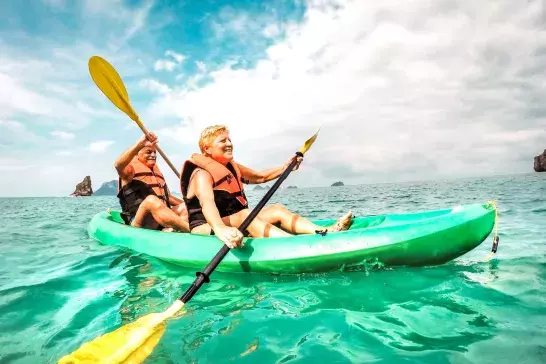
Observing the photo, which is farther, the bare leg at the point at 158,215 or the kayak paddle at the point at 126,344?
the bare leg at the point at 158,215

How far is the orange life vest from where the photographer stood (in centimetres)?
392

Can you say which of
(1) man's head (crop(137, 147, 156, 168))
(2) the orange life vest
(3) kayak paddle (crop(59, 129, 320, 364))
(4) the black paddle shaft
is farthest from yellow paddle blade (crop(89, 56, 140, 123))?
(3) kayak paddle (crop(59, 129, 320, 364))

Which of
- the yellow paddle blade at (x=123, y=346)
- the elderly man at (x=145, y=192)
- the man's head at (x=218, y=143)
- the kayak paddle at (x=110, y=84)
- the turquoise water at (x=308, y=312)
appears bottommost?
the turquoise water at (x=308, y=312)

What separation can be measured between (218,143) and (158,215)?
174 cm

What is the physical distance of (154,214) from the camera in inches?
205

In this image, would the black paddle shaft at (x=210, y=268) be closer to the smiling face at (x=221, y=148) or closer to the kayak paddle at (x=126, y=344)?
the kayak paddle at (x=126, y=344)

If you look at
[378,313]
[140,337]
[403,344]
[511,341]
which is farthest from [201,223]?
[511,341]

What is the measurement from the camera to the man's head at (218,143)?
4.10 metres

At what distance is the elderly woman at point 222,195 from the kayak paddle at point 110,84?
73.4 inches

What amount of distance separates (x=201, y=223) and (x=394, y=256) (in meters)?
2.22

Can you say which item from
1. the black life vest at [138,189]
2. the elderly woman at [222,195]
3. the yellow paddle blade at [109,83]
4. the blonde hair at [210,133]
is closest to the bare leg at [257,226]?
the elderly woman at [222,195]

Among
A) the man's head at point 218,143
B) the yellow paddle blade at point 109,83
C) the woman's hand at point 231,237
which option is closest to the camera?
the woman's hand at point 231,237

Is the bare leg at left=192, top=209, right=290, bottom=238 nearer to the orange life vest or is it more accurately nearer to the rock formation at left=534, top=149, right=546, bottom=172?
the orange life vest

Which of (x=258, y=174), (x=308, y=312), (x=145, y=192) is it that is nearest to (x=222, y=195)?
(x=258, y=174)
